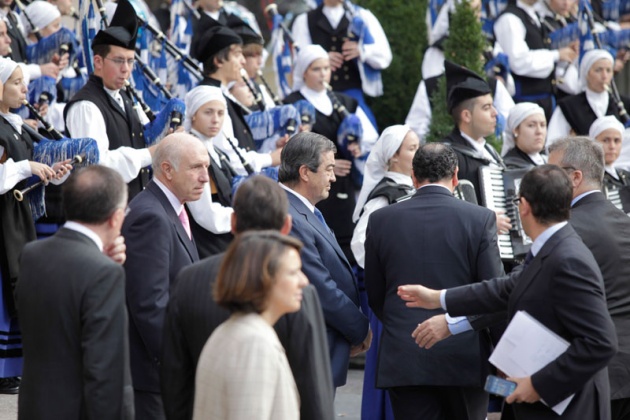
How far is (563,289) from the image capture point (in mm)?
4430

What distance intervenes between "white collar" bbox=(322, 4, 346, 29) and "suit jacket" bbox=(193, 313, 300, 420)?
7086 mm

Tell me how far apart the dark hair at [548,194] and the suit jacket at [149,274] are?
152cm

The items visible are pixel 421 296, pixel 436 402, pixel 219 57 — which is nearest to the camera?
pixel 421 296

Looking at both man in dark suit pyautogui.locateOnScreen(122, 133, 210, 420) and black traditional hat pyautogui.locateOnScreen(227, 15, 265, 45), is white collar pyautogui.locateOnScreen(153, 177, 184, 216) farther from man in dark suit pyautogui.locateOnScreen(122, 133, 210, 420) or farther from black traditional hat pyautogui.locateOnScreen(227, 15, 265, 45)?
black traditional hat pyautogui.locateOnScreen(227, 15, 265, 45)

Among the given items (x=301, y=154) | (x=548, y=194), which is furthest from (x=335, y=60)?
(x=548, y=194)

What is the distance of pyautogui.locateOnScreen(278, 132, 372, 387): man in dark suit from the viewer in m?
5.43

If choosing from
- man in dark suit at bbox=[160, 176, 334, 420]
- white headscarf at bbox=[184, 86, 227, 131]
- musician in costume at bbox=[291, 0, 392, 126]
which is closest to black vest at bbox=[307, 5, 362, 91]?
musician in costume at bbox=[291, 0, 392, 126]

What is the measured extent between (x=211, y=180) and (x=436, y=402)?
2123 mm

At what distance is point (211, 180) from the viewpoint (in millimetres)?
6914

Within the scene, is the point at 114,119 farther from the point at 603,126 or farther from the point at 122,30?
the point at 603,126

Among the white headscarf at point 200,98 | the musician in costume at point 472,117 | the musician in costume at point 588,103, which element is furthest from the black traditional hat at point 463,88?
the musician in costume at point 588,103

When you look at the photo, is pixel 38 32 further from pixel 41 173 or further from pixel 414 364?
pixel 414 364

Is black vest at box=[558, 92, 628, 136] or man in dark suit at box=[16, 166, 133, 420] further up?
man in dark suit at box=[16, 166, 133, 420]

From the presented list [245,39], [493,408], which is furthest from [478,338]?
[245,39]
